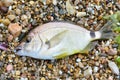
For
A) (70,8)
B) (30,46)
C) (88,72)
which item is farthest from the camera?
(70,8)

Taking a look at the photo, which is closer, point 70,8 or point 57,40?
point 57,40

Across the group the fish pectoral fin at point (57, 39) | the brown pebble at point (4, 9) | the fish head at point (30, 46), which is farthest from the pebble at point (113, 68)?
the brown pebble at point (4, 9)

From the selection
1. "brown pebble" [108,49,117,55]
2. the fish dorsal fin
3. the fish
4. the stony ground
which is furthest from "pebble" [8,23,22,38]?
"brown pebble" [108,49,117,55]

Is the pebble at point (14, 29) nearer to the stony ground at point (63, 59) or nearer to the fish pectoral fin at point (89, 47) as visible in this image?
the stony ground at point (63, 59)

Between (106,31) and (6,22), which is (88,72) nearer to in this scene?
(106,31)

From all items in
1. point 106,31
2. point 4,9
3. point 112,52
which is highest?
point 4,9

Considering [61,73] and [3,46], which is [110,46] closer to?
[61,73]

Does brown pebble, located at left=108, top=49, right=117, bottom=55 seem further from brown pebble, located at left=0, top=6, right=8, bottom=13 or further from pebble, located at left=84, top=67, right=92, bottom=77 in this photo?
brown pebble, located at left=0, top=6, right=8, bottom=13

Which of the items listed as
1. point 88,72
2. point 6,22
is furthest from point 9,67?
point 88,72
